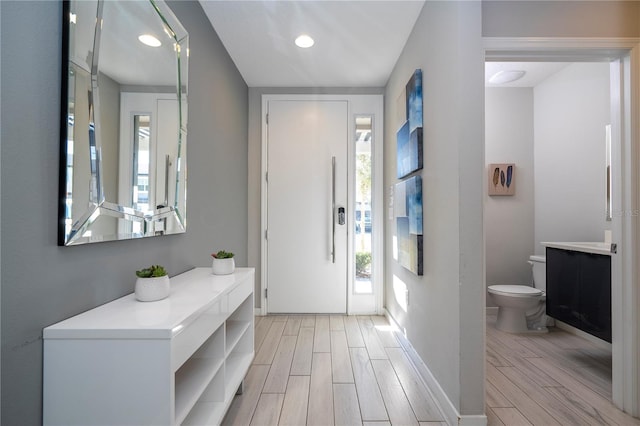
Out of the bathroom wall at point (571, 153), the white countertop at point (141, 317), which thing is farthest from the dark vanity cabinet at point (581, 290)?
the white countertop at point (141, 317)

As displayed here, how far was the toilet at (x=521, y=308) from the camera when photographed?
9.11 feet

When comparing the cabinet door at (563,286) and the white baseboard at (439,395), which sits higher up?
the cabinet door at (563,286)

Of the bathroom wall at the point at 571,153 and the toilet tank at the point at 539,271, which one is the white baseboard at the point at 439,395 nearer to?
the toilet tank at the point at 539,271

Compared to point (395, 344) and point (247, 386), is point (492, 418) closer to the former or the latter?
point (395, 344)

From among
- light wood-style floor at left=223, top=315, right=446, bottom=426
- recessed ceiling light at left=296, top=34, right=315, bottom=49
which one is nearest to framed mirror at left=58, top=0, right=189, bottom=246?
recessed ceiling light at left=296, top=34, right=315, bottom=49

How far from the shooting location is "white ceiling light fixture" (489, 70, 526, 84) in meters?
Answer: 3.06

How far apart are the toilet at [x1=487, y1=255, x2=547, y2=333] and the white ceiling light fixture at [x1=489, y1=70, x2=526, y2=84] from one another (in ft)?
6.11

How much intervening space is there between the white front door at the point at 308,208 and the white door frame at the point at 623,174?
1.92 metres

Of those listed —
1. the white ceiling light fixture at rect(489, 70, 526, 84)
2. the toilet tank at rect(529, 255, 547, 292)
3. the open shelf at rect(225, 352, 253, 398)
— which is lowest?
the open shelf at rect(225, 352, 253, 398)

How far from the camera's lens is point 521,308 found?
2.81 m


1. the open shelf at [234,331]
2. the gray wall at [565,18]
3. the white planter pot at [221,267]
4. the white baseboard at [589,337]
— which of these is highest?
the gray wall at [565,18]

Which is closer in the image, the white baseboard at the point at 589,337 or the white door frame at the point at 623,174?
the white door frame at the point at 623,174

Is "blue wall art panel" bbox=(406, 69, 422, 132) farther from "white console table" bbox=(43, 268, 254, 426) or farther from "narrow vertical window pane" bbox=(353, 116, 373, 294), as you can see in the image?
"white console table" bbox=(43, 268, 254, 426)

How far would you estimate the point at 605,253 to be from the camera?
2.17 m
